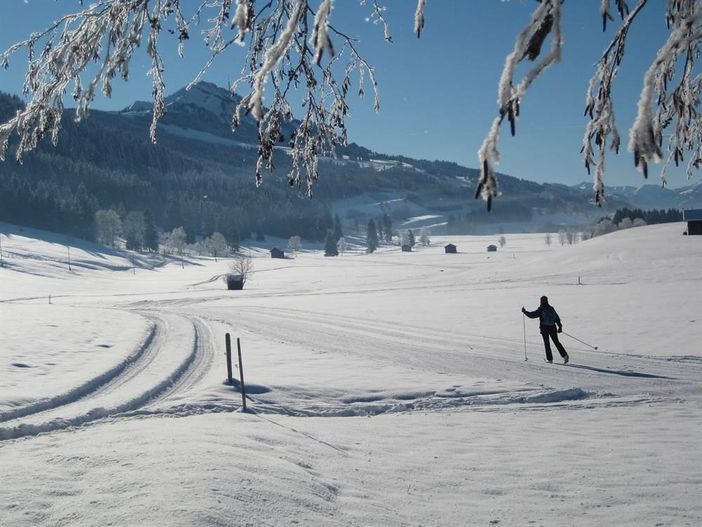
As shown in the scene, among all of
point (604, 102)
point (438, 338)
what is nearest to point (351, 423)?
point (604, 102)

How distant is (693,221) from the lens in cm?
6588

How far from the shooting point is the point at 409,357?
16.9 metres

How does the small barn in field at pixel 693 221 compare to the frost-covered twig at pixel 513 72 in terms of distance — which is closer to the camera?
the frost-covered twig at pixel 513 72

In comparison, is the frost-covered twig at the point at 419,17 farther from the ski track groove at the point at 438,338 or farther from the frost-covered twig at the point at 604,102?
the ski track groove at the point at 438,338

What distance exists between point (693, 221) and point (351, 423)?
7136 cm

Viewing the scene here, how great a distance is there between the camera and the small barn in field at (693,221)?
65.4 meters

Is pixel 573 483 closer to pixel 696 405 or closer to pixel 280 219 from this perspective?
pixel 696 405

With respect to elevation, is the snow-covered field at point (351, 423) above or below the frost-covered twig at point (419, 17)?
below

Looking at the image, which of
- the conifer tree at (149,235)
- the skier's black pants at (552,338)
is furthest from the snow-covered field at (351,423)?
the conifer tree at (149,235)

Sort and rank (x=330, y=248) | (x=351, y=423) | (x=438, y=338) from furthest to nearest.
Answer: (x=330, y=248)
(x=438, y=338)
(x=351, y=423)

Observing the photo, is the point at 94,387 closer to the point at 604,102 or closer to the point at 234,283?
the point at 604,102

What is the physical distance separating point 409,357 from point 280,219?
601ft

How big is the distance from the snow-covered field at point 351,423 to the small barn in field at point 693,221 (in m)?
47.2

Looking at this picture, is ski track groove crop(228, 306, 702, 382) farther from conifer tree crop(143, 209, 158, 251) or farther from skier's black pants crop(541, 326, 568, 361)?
conifer tree crop(143, 209, 158, 251)
